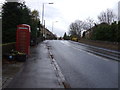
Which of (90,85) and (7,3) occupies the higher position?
(7,3)

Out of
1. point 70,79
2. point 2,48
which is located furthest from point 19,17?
point 70,79

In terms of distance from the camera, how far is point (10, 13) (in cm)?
2581

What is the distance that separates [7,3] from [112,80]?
1955 cm

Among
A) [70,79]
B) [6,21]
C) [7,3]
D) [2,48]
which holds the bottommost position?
[70,79]

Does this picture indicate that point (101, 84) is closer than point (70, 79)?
Yes

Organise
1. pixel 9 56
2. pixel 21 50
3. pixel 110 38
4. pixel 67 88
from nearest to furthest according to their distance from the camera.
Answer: pixel 67 88 < pixel 9 56 < pixel 21 50 < pixel 110 38

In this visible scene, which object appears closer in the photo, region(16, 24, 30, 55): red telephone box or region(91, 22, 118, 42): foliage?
region(16, 24, 30, 55): red telephone box

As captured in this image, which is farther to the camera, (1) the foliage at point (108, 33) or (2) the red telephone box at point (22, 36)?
(1) the foliage at point (108, 33)

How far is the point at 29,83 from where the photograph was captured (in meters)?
8.37

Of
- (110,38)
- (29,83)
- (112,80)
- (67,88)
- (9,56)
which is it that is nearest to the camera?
(67,88)

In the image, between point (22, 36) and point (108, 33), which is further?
→ point (108, 33)

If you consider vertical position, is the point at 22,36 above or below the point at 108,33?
below

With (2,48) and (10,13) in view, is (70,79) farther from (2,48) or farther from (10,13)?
(10,13)

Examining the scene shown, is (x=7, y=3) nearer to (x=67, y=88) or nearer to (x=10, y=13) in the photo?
(x=10, y=13)
